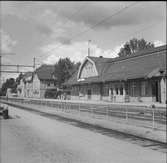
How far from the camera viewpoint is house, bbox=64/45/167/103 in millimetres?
27812

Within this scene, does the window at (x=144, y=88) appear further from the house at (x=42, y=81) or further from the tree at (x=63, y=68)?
the house at (x=42, y=81)

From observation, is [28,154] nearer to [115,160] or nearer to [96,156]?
[96,156]

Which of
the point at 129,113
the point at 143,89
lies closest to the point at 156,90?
the point at 143,89

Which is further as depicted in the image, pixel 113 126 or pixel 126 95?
pixel 126 95

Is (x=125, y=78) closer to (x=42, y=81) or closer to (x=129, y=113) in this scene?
(x=129, y=113)

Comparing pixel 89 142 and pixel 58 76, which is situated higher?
pixel 58 76

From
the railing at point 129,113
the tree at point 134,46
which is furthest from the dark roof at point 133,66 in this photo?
the tree at point 134,46

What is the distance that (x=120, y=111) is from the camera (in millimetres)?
14727

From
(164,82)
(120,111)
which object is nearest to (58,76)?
(164,82)

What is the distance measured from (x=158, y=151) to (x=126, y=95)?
24752mm

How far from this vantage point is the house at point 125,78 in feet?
91.2

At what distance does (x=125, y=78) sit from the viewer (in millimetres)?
30766

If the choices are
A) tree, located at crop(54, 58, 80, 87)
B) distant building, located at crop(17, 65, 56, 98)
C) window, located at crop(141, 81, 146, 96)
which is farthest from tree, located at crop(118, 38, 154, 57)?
window, located at crop(141, 81, 146, 96)

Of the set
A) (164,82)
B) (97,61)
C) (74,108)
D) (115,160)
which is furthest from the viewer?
(97,61)
